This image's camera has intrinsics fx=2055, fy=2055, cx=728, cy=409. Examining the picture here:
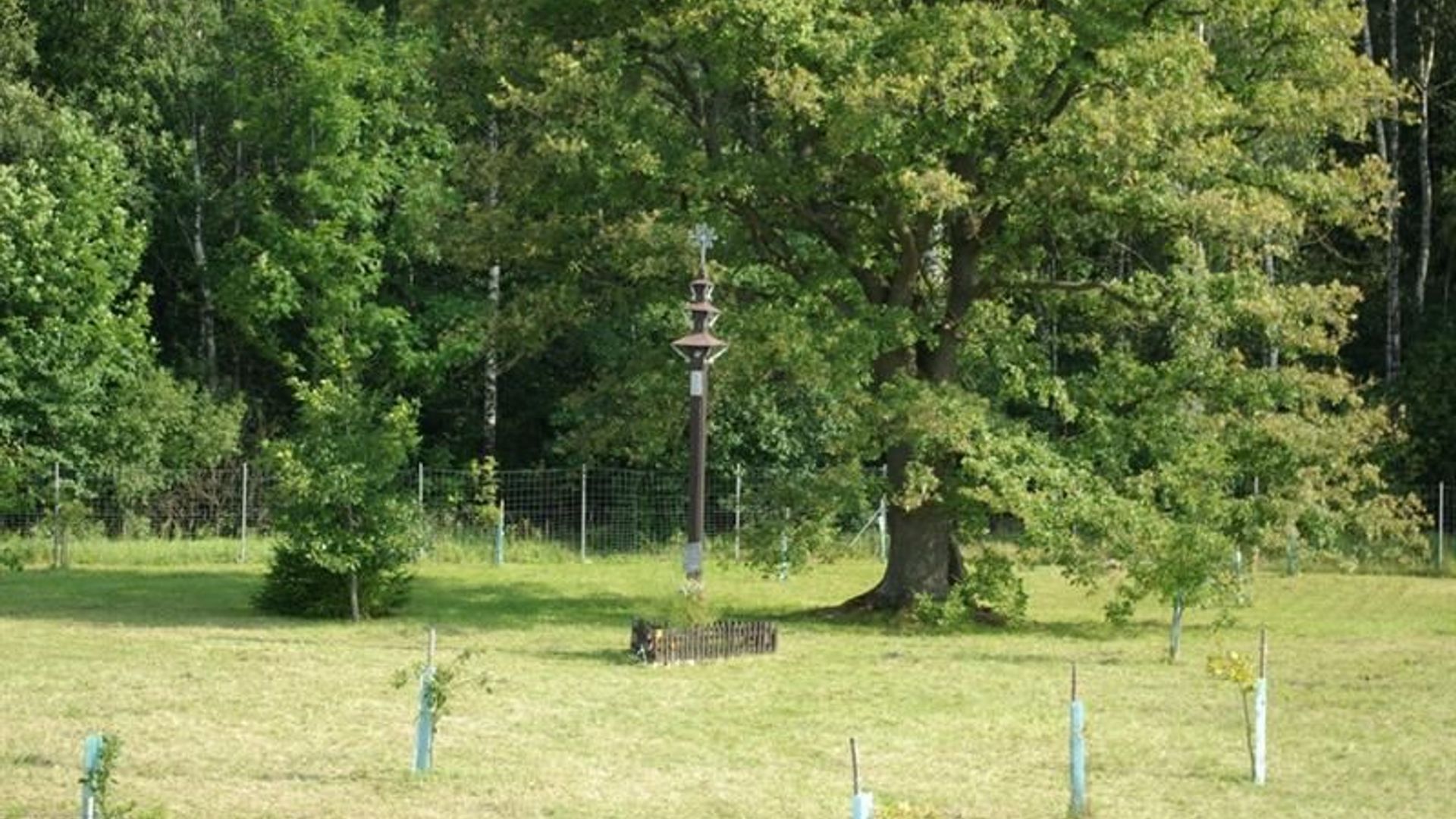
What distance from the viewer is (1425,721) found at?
1803 centimetres

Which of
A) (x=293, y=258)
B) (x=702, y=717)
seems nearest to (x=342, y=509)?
(x=702, y=717)

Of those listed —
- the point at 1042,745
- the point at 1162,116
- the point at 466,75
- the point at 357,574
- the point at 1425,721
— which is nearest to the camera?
the point at 1042,745

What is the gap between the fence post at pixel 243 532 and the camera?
122ft

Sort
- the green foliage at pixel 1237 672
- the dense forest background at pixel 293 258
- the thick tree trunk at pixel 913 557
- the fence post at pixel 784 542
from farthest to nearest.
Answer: the dense forest background at pixel 293 258
the thick tree trunk at pixel 913 557
the fence post at pixel 784 542
the green foliage at pixel 1237 672

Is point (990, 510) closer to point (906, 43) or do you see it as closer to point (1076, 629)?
point (1076, 629)

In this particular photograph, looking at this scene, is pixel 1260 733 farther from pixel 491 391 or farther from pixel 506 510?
pixel 491 391

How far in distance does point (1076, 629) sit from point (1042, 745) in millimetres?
10367

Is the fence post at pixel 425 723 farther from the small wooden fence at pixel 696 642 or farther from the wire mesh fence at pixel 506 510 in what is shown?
the wire mesh fence at pixel 506 510

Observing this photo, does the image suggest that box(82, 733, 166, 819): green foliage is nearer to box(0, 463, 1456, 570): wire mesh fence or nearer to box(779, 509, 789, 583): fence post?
box(779, 509, 789, 583): fence post

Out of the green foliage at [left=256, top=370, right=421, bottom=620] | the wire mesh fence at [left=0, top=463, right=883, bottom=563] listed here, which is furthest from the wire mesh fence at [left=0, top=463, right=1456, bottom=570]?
the green foliage at [left=256, top=370, right=421, bottom=620]

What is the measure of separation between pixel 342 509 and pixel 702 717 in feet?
31.3

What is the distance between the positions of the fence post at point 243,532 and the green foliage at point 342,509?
10239 mm

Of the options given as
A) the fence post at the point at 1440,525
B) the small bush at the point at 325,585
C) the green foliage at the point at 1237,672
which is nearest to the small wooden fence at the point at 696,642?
the small bush at the point at 325,585

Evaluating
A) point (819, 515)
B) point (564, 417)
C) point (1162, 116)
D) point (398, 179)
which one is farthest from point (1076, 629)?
point (398, 179)
